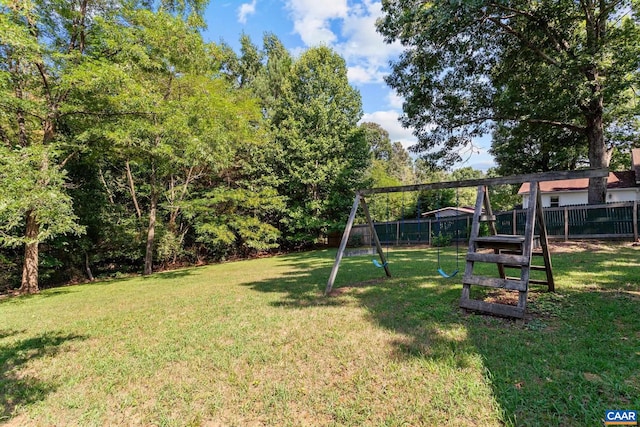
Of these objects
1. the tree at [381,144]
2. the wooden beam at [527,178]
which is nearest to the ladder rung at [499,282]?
the wooden beam at [527,178]

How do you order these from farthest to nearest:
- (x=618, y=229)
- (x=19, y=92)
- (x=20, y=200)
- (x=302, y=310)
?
(x=618, y=229), (x=19, y=92), (x=20, y=200), (x=302, y=310)

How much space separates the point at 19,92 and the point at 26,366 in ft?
31.6

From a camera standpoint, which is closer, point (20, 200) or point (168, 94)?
point (20, 200)

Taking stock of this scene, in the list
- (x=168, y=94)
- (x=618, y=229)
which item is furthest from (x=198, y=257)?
(x=618, y=229)

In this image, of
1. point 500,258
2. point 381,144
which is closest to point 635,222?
point 500,258

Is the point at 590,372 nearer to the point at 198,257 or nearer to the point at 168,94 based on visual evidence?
the point at 168,94

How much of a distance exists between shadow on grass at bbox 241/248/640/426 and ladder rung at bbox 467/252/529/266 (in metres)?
0.72

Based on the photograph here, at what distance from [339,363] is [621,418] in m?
2.02

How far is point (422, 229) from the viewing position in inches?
652

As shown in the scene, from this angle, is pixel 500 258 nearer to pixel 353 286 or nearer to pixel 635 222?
pixel 353 286

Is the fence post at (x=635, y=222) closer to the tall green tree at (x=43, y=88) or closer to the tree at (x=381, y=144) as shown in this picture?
the tall green tree at (x=43, y=88)

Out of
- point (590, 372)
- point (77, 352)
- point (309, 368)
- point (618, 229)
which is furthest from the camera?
point (618, 229)

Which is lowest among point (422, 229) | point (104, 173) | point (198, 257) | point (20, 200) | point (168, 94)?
point (198, 257)

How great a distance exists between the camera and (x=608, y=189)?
1911cm
